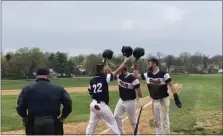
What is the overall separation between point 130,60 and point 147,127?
3922 mm

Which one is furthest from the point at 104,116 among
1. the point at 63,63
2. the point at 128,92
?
the point at 63,63

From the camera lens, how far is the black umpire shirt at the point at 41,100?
6.36 metres

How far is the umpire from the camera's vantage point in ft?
20.8

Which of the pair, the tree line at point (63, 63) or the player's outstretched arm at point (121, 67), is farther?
the tree line at point (63, 63)

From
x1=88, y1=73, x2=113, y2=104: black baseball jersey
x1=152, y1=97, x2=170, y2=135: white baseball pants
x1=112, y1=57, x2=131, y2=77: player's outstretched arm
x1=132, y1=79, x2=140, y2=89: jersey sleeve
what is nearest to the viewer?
x1=88, y1=73, x2=113, y2=104: black baseball jersey

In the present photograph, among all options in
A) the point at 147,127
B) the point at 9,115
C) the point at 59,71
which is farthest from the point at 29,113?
the point at 59,71

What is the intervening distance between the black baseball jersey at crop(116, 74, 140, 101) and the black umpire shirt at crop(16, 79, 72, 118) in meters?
2.91

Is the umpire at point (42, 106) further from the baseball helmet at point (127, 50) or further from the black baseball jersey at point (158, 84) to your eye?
the black baseball jersey at point (158, 84)

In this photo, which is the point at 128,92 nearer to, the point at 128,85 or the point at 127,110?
the point at 128,85

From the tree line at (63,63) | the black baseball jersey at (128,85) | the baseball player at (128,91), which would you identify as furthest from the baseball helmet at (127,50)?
the tree line at (63,63)

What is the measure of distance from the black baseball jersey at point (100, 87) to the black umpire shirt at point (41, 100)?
2.17 meters

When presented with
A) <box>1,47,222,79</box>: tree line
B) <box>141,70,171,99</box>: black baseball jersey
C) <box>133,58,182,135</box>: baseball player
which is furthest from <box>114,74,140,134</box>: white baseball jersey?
<box>1,47,222,79</box>: tree line

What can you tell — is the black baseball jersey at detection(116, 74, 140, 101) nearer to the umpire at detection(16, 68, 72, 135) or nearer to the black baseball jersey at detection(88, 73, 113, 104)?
the black baseball jersey at detection(88, 73, 113, 104)

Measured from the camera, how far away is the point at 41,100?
6.36 m
